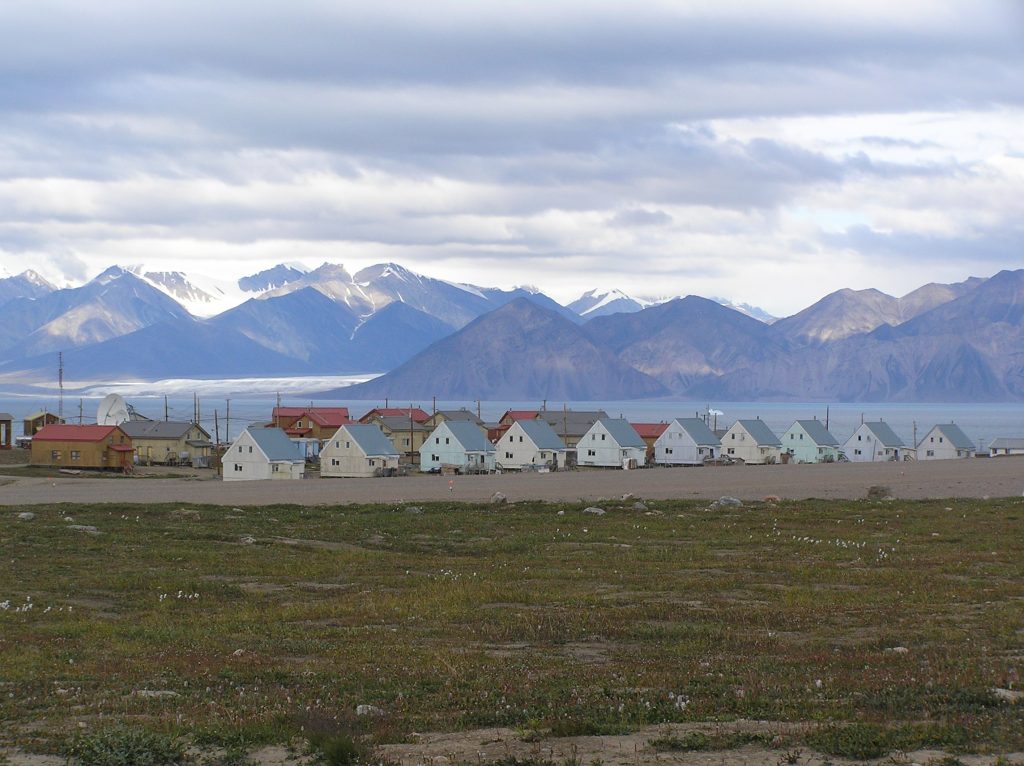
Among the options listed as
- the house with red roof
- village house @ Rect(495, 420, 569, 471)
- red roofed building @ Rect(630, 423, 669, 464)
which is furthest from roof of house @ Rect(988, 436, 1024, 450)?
the house with red roof

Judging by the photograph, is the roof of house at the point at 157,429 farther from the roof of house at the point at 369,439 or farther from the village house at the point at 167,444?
the roof of house at the point at 369,439

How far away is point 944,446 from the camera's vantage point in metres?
139

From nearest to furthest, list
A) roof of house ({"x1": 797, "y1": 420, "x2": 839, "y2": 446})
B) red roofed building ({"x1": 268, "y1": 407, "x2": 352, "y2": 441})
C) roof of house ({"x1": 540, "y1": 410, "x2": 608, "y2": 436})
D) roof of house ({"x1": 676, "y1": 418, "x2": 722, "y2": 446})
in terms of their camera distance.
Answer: roof of house ({"x1": 676, "y1": 418, "x2": 722, "y2": 446})
roof of house ({"x1": 540, "y1": 410, "x2": 608, "y2": 436})
roof of house ({"x1": 797, "y1": 420, "x2": 839, "y2": 446})
red roofed building ({"x1": 268, "y1": 407, "x2": 352, "y2": 441})

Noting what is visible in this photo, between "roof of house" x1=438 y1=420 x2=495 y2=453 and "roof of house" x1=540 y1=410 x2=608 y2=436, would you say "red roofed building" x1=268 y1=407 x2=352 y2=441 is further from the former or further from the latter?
"roof of house" x1=540 y1=410 x2=608 y2=436

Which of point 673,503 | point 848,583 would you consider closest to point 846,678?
point 848,583

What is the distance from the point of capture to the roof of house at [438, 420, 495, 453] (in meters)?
117

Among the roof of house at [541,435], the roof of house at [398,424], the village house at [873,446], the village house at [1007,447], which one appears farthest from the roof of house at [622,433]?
the village house at [1007,447]

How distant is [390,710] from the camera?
14.4 m

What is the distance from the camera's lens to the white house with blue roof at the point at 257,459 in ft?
333

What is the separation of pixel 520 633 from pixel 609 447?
105 meters

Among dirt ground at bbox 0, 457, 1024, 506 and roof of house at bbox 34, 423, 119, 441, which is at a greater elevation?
roof of house at bbox 34, 423, 119, 441

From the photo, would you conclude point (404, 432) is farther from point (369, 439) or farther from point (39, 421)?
point (39, 421)

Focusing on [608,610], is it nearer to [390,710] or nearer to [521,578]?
[521,578]

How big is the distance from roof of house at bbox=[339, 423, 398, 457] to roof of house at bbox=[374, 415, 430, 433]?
27.1 meters
